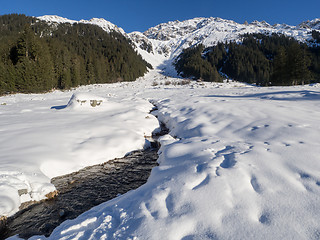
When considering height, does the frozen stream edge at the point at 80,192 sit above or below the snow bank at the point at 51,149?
below

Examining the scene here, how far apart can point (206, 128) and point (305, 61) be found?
37864 mm

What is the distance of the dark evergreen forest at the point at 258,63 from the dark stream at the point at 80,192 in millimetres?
37962

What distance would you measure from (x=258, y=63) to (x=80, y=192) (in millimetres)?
92804

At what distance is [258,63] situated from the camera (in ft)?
252

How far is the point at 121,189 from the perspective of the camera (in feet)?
14.2

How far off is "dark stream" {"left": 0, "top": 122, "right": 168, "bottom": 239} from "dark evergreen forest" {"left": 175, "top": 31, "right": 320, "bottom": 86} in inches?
1495

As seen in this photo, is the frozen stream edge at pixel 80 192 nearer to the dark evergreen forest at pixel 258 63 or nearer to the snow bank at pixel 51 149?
the snow bank at pixel 51 149

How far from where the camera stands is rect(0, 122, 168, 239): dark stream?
3.09 meters

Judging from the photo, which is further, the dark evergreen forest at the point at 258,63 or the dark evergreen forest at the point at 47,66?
the dark evergreen forest at the point at 258,63

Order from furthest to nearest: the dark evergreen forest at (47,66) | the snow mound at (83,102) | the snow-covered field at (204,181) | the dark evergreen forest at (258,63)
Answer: the dark evergreen forest at (258,63)
the dark evergreen forest at (47,66)
the snow mound at (83,102)
the snow-covered field at (204,181)

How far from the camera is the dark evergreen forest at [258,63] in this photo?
3109 centimetres

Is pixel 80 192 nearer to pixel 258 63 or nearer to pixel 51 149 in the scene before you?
pixel 51 149

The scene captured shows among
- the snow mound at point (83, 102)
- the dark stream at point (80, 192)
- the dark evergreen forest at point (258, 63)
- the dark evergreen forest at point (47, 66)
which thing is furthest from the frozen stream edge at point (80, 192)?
the dark evergreen forest at point (258, 63)

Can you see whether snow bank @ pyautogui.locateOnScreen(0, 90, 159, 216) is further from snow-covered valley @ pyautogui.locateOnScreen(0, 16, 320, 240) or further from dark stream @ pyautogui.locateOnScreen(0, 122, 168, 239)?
dark stream @ pyautogui.locateOnScreen(0, 122, 168, 239)
